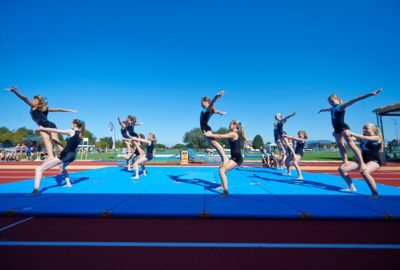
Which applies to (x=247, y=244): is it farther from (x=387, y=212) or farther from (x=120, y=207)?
(x=387, y=212)

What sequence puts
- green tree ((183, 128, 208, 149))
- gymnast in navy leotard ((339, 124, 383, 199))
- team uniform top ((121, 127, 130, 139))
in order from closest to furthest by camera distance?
gymnast in navy leotard ((339, 124, 383, 199))
team uniform top ((121, 127, 130, 139))
green tree ((183, 128, 208, 149))

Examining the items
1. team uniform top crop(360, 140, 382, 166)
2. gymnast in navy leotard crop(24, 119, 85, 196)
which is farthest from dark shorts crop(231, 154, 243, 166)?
gymnast in navy leotard crop(24, 119, 85, 196)

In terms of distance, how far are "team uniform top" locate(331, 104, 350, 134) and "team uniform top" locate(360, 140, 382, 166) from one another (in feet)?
2.02

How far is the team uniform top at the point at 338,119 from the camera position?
5.46m

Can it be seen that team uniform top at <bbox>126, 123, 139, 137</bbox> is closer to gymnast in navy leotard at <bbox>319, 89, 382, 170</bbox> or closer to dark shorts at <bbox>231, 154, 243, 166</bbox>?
dark shorts at <bbox>231, 154, 243, 166</bbox>

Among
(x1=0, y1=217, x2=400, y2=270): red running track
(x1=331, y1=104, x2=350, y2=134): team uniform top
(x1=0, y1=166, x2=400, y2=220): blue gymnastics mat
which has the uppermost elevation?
(x1=331, y1=104, x2=350, y2=134): team uniform top

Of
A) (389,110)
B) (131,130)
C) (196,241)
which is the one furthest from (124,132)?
(389,110)

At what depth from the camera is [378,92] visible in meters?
4.62

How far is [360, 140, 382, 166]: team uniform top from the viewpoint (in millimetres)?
5125

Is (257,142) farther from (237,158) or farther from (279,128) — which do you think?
(237,158)

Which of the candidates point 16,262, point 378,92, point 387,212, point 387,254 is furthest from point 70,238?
point 378,92

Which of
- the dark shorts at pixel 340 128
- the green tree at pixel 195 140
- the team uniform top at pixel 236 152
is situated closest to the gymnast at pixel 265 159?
the dark shorts at pixel 340 128

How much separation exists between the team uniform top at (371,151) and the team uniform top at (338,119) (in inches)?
24.2

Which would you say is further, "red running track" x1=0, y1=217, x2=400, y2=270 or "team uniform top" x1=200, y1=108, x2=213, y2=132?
"team uniform top" x1=200, y1=108, x2=213, y2=132
